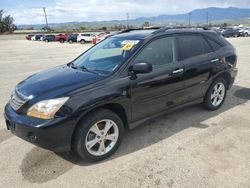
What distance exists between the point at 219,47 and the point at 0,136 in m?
4.50

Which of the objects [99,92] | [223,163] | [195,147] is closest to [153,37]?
[99,92]

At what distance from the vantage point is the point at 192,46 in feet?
15.9

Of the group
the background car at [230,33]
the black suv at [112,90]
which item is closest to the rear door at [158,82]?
the black suv at [112,90]

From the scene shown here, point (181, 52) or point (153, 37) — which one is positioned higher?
point (153, 37)

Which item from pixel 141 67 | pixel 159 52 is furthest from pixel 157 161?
pixel 159 52

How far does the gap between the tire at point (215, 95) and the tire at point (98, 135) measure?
2.27 metres

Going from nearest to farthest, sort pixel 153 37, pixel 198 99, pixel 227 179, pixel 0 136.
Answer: pixel 227 179 < pixel 153 37 < pixel 0 136 < pixel 198 99

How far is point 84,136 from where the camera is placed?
3385mm

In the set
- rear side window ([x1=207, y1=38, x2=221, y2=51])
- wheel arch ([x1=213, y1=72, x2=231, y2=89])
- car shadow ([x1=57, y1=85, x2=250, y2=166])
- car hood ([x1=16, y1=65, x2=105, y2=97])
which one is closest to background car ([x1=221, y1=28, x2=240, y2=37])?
car shadow ([x1=57, y1=85, x2=250, y2=166])

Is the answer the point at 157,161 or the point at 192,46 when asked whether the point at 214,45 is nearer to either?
the point at 192,46

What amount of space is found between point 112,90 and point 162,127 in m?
1.51

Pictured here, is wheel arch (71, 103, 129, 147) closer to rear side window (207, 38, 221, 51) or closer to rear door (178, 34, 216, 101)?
rear door (178, 34, 216, 101)

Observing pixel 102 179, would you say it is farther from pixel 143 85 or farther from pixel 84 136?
pixel 143 85

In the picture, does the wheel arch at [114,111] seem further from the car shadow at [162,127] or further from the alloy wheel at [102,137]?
the car shadow at [162,127]
